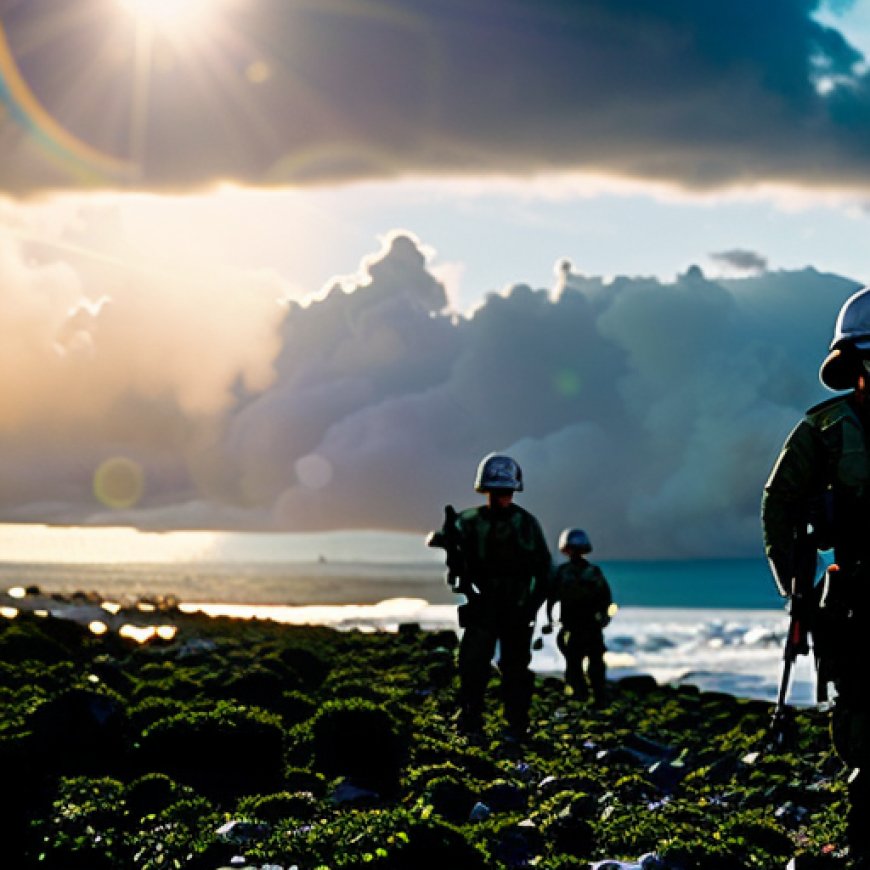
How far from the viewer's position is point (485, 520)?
14.8 meters

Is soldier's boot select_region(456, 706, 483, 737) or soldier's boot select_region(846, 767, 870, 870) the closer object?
soldier's boot select_region(846, 767, 870, 870)

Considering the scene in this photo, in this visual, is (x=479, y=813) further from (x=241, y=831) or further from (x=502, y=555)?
(x=502, y=555)

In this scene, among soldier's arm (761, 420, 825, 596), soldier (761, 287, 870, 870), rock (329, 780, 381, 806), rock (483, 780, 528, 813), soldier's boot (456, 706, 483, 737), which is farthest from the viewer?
soldier's boot (456, 706, 483, 737)

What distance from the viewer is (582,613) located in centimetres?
2252

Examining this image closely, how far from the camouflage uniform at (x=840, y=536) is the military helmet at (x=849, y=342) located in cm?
23

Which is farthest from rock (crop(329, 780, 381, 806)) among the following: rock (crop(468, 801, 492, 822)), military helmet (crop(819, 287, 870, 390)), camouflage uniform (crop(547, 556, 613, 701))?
camouflage uniform (crop(547, 556, 613, 701))

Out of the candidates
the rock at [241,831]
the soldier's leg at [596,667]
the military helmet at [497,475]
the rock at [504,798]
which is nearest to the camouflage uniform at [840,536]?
the rock at [504,798]

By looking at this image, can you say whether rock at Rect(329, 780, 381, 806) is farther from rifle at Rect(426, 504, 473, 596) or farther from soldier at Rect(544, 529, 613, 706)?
soldier at Rect(544, 529, 613, 706)

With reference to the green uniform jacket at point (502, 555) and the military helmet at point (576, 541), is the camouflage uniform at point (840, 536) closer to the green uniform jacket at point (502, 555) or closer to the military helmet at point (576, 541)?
the green uniform jacket at point (502, 555)

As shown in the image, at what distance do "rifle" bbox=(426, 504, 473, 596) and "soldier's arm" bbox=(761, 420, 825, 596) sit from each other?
6963 millimetres

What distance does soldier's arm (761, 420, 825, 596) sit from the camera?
316 inches

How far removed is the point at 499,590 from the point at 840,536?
721 cm

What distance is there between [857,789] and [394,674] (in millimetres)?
14642

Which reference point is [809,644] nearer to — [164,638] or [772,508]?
[772,508]
